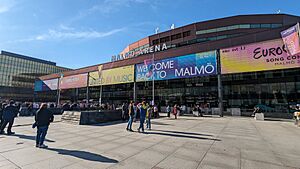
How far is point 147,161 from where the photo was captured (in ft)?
16.1

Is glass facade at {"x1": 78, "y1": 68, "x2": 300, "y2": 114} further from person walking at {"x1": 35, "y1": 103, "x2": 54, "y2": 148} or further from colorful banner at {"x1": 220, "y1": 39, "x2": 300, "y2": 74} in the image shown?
person walking at {"x1": 35, "y1": 103, "x2": 54, "y2": 148}

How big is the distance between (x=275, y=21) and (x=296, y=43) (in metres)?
28.7

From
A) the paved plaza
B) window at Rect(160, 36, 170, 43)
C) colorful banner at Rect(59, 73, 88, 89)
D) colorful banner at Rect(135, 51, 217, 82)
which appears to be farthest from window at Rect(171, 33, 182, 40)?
the paved plaza

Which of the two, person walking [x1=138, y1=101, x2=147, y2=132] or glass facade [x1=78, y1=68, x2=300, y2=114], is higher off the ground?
glass facade [x1=78, y1=68, x2=300, y2=114]

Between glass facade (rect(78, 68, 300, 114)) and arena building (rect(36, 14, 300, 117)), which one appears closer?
arena building (rect(36, 14, 300, 117))

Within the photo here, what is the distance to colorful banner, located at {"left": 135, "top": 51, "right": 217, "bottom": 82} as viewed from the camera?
84.4ft

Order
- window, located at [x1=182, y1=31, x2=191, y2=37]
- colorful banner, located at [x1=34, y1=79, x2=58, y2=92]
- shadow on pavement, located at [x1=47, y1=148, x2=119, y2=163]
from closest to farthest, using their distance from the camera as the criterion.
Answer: shadow on pavement, located at [x1=47, y1=148, x2=119, y2=163], window, located at [x1=182, y1=31, x2=191, y2=37], colorful banner, located at [x1=34, y1=79, x2=58, y2=92]

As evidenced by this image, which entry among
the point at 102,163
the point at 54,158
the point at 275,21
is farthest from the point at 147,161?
the point at 275,21

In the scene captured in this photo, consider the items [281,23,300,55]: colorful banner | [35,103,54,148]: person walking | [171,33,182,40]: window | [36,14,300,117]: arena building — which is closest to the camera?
[35,103,54,148]: person walking

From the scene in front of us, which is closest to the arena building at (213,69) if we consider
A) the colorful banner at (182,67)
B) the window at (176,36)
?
the colorful banner at (182,67)

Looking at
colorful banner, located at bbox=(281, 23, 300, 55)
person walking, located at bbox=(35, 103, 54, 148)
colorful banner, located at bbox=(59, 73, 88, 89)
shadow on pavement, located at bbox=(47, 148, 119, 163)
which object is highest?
colorful banner, located at bbox=(281, 23, 300, 55)

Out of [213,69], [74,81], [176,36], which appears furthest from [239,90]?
[74,81]

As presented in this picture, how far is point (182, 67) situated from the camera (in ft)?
92.6

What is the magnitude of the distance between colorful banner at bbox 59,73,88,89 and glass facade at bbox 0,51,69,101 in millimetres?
32942
